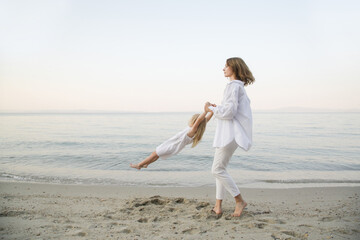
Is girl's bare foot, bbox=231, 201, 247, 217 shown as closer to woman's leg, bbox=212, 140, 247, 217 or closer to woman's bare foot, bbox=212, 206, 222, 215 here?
woman's leg, bbox=212, 140, 247, 217

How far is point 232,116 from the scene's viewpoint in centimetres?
368

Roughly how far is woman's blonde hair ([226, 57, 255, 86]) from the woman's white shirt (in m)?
0.11

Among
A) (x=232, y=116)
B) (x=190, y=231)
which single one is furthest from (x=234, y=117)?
(x=190, y=231)

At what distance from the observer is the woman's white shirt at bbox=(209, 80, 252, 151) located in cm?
364

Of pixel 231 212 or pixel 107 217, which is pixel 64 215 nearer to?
pixel 107 217

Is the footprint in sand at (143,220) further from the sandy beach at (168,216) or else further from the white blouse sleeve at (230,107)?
the white blouse sleeve at (230,107)

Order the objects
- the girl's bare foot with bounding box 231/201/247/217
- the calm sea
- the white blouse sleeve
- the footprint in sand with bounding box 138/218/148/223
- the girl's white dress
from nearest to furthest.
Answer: the white blouse sleeve < the footprint in sand with bounding box 138/218/148/223 < the girl's bare foot with bounding box 231/201/247/217 < the girl's white dress < the calm sea

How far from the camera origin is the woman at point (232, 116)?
3656 millimetres

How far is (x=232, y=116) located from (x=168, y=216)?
1.72m

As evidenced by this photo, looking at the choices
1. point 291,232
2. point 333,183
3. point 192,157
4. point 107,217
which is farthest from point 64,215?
point 192,157

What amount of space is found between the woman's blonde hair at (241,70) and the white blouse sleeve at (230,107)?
276 millimetres

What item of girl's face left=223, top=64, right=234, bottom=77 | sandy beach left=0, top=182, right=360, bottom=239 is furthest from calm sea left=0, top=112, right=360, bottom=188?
girl's face left=223, top=64, right=234, bottom=77

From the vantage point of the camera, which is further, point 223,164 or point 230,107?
point 223,164

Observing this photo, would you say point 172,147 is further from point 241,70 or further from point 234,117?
point 241,70
